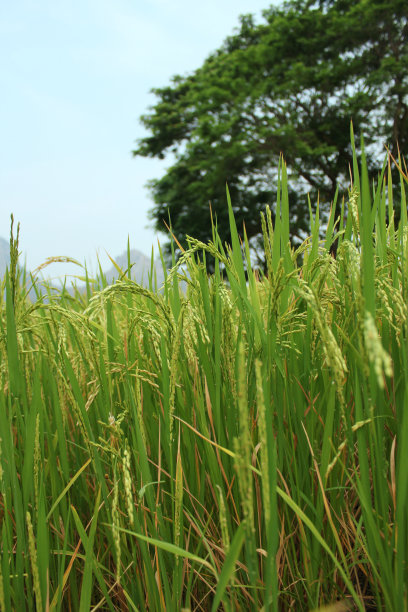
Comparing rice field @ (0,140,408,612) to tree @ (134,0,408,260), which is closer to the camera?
rice field @ (0,140,408,612)

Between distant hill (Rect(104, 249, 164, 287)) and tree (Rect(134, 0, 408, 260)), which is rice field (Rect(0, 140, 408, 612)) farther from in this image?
tree (Rect(134, 0, 408, 260))

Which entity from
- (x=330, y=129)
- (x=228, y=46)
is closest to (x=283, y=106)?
(x=330, y=129)

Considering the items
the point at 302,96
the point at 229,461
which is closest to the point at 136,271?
the point at 229,461

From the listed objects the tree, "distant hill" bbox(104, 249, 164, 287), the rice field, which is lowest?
the rice field

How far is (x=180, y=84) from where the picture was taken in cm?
2497

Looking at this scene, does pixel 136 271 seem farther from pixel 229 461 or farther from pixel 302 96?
pixel 302 96

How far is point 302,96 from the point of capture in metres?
21.5

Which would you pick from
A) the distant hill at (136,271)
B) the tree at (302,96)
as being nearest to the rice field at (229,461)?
the distant hill at (136,271)

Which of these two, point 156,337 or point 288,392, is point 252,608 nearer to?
point 288,392

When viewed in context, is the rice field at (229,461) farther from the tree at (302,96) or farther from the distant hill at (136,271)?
the tree at (302,96)

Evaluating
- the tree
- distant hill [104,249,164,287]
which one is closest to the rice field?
distant hill [104,249,164,287]

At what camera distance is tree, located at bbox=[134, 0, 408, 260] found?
65.8 ft

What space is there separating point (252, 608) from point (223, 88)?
23.3 m

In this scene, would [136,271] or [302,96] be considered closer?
[136,271]
